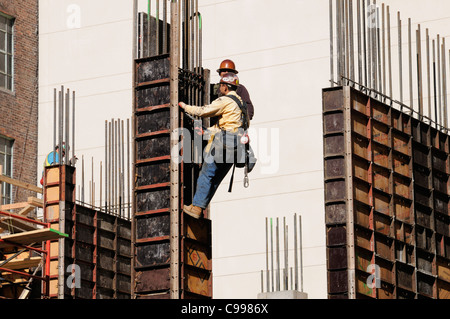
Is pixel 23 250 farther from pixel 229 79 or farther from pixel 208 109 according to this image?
pixel 229 79

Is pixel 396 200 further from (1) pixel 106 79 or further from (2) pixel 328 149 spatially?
(1) pixel 106 79

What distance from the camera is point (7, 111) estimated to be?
48125mm

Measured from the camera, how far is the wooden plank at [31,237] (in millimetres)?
32688

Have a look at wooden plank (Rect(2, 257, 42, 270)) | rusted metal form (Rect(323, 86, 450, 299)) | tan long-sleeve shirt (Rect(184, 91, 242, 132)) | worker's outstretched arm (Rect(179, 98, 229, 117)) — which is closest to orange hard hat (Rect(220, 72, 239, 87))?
tan long-sleeve shirt (Rect(184, 91, 242, 132))

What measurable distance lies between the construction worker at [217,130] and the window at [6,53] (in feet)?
72.0

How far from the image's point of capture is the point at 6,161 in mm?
47781

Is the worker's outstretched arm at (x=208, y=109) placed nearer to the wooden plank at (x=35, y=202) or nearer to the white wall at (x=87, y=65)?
the wooden plank at (x=35, y=202)

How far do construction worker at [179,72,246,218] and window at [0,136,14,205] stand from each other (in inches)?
802

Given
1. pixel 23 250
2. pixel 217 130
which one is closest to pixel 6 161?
pixel 23 250

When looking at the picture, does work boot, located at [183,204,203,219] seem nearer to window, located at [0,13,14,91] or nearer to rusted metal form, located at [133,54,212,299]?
rusted metal form, located at [133,54,212,299]

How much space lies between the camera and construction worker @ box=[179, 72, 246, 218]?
27500 mm

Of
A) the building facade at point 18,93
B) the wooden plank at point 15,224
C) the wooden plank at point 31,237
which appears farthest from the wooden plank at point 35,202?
the building facade at point 18,93
